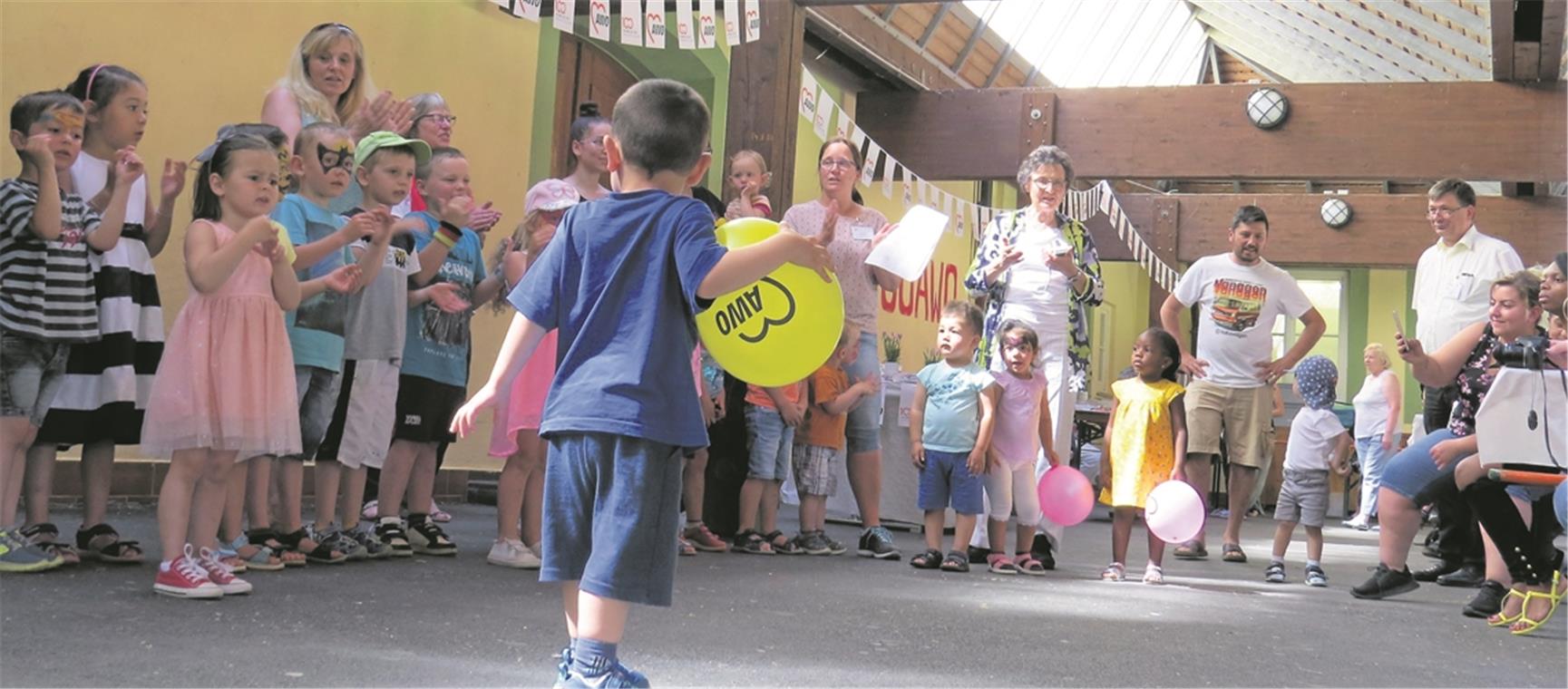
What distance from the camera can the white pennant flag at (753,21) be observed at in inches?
241

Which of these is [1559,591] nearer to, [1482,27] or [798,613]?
[798,613]

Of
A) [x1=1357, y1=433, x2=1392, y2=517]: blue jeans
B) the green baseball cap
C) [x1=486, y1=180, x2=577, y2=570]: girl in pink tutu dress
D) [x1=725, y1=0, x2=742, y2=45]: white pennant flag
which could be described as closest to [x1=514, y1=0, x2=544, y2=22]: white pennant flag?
[x1=725, y1=0, x2=742, y2=45]: white pennant flag

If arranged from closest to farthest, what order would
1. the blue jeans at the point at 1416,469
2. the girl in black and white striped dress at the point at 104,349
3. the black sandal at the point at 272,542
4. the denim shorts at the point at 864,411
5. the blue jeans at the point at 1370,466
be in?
1. the girl in black and white striped dress at the point at 104,349
2. the black sandal at the point at 272,542
3. the blue jeans at the point at 1416,469
4. the denim shorts at the point at 864,411
5. the blue jeans at the point at 1370,466

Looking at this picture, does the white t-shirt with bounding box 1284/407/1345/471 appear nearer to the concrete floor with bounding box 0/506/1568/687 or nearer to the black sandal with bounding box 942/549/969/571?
the concrete floor with bounding box 0/506/1568/687

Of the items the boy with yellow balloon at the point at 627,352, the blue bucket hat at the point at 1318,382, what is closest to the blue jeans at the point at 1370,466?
the blue bucket hat at the point at 1318,382

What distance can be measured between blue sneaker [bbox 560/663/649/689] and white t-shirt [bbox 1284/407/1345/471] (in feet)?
12.3

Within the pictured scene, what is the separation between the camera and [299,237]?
3.69 metres

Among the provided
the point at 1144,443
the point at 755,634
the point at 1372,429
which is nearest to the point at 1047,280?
the point at 1144,443

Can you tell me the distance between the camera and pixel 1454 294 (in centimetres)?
586

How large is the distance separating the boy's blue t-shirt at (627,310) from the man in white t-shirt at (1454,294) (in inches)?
161

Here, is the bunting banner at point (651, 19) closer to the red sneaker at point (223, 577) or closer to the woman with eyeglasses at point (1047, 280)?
the woman with eyeglasses at point (1047, 280)

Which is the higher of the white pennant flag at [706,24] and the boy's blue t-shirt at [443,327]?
the white pennant flag at [706,24]

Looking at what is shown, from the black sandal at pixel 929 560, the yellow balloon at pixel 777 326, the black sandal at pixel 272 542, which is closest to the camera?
the yellow balloon at pixel 777 326

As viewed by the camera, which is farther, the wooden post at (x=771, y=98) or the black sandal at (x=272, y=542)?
the wooden post at (x=771, y=98)
